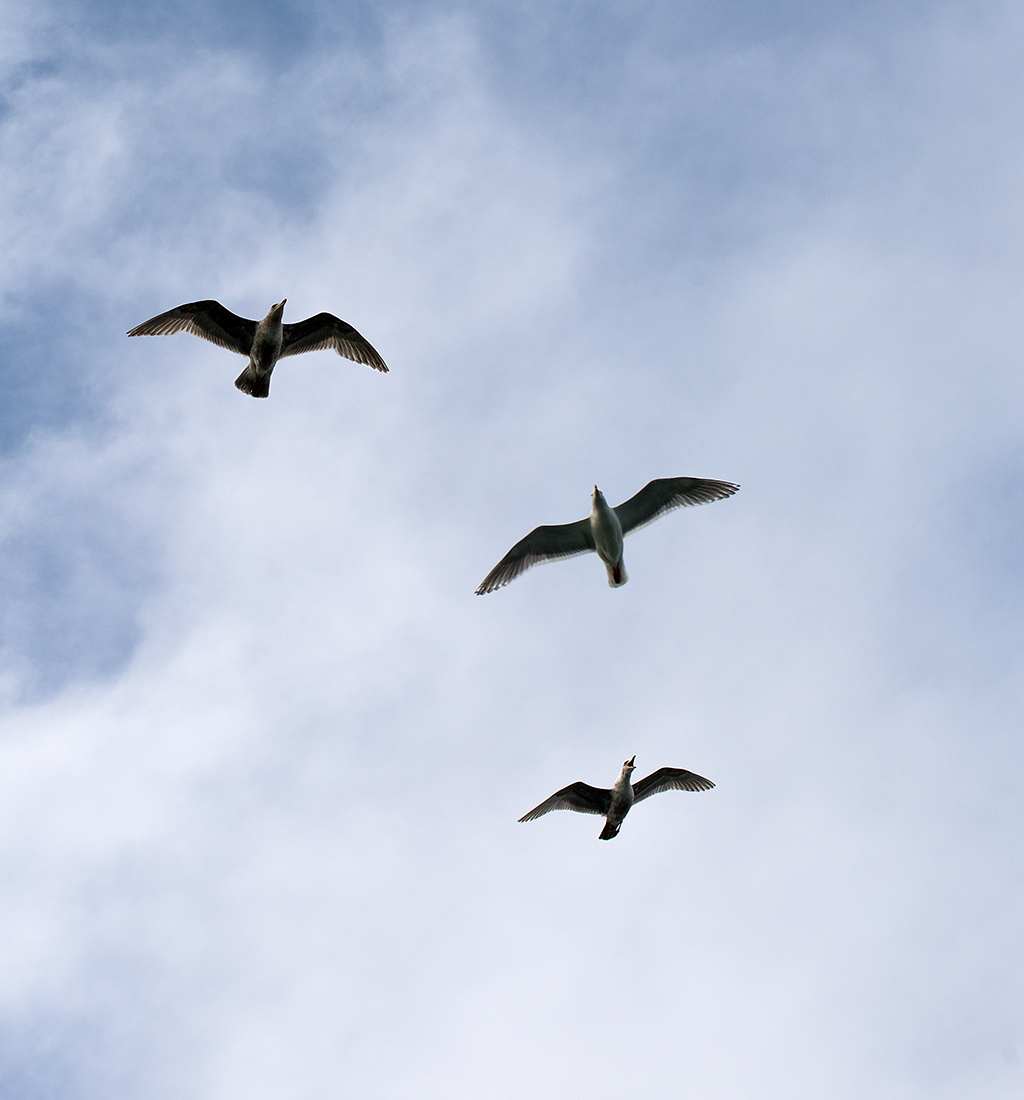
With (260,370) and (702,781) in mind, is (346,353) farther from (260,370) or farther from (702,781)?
(702,781)

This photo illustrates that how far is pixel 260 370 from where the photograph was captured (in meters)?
22.6

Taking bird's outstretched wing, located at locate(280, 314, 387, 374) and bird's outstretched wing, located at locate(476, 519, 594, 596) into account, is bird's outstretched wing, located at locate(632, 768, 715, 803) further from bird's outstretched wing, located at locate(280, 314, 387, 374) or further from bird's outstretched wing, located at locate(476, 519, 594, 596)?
bird's outstretched wing, located at locate(280, 314, 387, 374)

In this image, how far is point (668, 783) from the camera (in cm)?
2647

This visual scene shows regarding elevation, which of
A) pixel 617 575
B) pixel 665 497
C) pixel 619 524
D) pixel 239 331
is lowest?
pixel 617 575

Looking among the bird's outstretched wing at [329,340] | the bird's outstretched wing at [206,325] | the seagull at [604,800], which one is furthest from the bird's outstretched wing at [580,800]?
the bird's outstretched wing at [206,325]

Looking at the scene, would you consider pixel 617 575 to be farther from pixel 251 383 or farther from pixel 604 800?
pixel 251 383

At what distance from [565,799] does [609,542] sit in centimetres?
722

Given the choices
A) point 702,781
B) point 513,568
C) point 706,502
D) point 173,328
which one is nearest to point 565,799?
point 702,781

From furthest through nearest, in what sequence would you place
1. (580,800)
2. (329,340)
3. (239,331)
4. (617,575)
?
Answer: 1. (580,800)
2. (329,340)
3. (239,331)
4. (617,575)

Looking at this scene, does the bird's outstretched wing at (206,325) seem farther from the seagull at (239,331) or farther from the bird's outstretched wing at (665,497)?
the bird's outstretched wing at (665,497)

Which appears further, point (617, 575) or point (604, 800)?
point (604, 800)

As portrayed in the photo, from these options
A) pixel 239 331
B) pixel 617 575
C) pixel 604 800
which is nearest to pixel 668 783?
pixel 604 800

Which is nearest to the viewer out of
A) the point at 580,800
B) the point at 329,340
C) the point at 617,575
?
the point at 617,575

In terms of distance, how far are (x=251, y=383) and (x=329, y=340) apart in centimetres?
218
